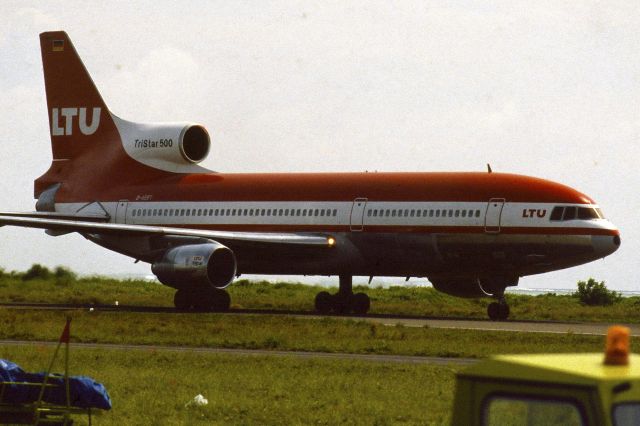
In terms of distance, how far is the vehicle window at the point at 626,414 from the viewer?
5625 mm

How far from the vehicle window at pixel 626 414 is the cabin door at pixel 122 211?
147 ft

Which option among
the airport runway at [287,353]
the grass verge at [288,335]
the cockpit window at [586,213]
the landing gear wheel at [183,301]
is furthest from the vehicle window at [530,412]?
the landing gear wheel at [183,301]

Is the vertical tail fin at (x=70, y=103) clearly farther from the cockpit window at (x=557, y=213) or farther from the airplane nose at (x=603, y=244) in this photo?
the airplane nose at (x=603, y=244)

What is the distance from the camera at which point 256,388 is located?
65.7ft

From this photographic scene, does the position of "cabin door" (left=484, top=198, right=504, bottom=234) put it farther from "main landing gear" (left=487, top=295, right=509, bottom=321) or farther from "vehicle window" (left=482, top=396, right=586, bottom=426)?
"vehicle window" (left=482, top=396, right=586, bottom=426)

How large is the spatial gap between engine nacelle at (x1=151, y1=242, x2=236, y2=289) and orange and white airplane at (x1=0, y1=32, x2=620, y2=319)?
4 cm

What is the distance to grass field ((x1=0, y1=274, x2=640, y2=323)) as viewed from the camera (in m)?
46.0

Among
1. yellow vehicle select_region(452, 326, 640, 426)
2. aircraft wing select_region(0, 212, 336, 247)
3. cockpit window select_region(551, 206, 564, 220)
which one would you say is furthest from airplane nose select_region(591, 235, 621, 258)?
yellow vehicle select_region(452, 326, 640, 426)

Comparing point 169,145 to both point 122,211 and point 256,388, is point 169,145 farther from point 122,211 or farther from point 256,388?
point 256,388

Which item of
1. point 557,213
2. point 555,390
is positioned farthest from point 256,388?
point 557,213

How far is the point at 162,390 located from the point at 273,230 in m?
25.4

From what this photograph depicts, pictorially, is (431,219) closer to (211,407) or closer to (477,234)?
(477,234)

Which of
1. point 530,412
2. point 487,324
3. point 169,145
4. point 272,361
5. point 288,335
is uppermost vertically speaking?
point 169,145

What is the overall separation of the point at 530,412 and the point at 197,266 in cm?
3445
